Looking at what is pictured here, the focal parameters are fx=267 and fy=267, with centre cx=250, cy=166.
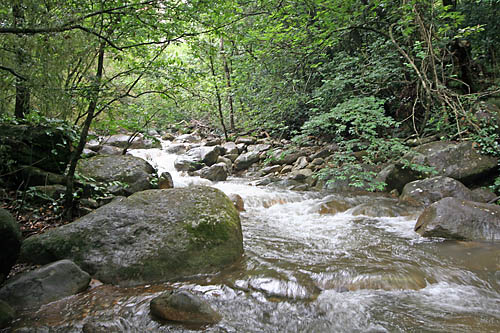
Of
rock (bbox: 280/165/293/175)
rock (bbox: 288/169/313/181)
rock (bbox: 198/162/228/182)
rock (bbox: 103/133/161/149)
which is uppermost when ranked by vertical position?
rock (bbox: 103/133/161/149)

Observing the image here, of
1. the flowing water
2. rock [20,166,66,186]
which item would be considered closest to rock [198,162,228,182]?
the flowing water

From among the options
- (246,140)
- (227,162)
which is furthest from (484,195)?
(246,140)

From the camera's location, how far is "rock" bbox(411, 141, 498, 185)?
230 inches

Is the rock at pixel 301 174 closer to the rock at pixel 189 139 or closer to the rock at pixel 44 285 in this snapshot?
the rock at pixel 44 285

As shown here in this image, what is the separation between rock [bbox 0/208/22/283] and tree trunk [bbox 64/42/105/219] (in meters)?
1.17

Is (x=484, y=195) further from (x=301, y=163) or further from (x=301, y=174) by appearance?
(x=301, y=163)

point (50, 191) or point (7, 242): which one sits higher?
point (50, 191)

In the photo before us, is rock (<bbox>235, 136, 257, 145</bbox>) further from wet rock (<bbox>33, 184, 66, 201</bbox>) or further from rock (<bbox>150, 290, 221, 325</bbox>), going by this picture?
rock (<bbox>150, 290, 221, 325</bbox>)

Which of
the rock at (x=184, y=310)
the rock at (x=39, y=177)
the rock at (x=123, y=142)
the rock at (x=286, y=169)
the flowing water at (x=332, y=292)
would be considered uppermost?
the rock at (x=123, y=142)

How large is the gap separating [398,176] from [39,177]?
7659mm

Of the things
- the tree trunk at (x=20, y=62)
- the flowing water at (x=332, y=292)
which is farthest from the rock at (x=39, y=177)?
the flowing water at (x=332, y=292)

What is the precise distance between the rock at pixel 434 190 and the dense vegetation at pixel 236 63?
3.09 ft

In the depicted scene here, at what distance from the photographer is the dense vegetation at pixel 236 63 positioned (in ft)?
8.74

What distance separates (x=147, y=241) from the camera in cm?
315
